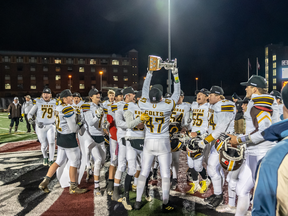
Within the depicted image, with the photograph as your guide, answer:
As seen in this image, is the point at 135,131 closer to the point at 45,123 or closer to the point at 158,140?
the point at 158,140

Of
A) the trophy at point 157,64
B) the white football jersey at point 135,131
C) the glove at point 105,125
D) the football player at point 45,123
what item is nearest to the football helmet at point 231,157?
the white football jersey at point 135,131

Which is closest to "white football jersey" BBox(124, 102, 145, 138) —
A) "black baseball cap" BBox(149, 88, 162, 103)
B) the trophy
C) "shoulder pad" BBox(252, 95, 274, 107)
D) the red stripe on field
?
"black baseball cap" BBox(149, 88, 162, 103)

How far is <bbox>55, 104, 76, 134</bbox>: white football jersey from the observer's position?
17.6ft

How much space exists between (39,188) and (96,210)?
207cm

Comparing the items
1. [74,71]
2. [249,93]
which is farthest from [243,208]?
[74,71]

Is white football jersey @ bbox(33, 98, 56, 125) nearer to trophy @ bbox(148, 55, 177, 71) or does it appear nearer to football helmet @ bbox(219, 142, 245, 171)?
trophy @ bbox(148, 55, 177, 71)

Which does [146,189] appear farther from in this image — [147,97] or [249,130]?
Result: [249,130]

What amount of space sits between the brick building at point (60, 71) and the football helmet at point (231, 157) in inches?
2552

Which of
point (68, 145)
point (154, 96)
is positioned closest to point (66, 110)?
point (68, 145)

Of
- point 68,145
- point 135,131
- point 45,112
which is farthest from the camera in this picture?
point 45,112

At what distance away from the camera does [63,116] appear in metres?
5.48

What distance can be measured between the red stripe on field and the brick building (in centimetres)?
6286

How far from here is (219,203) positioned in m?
4.69

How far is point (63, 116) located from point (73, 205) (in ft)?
6.53
